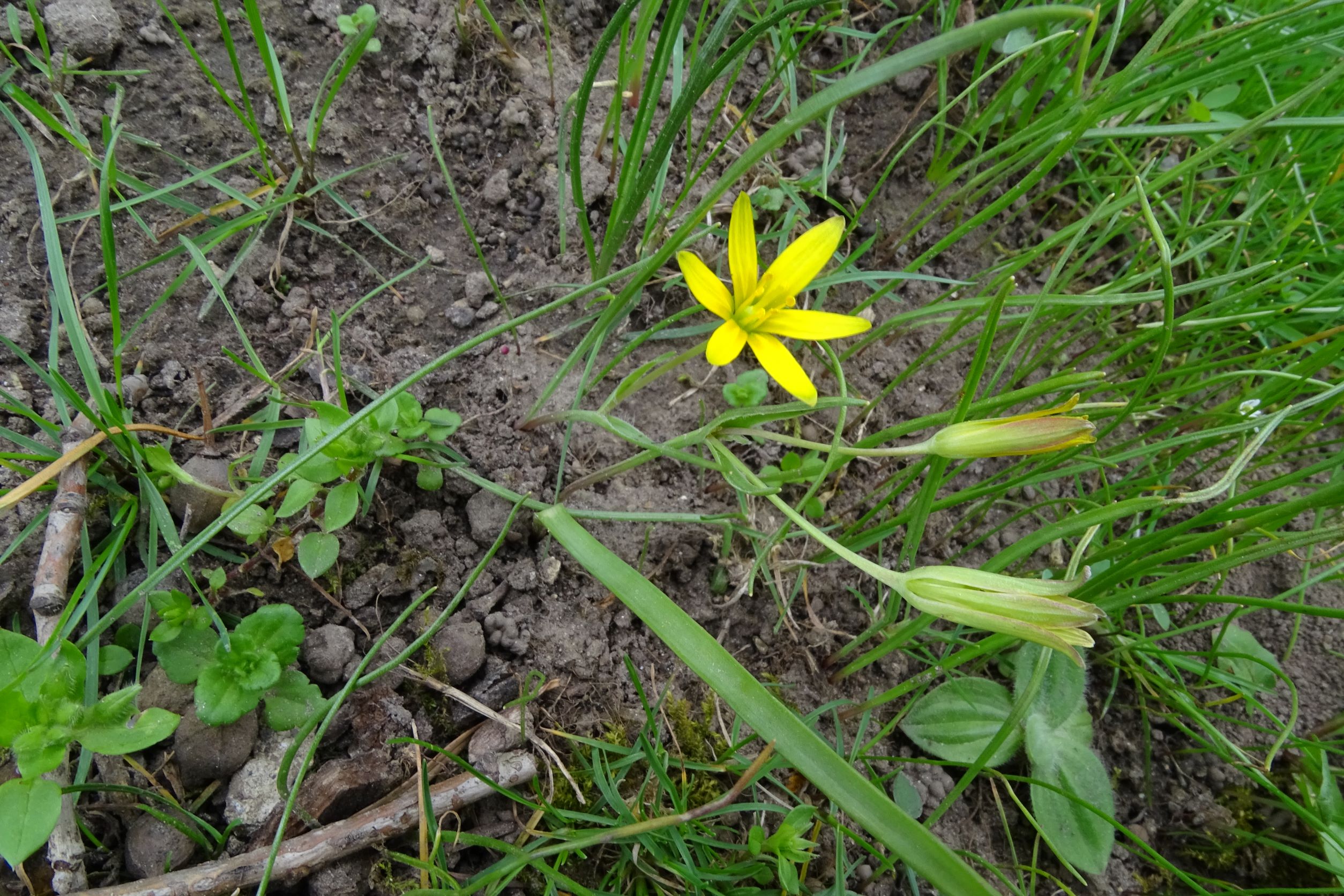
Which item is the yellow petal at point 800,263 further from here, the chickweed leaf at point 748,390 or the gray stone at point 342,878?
the gray stone at point 342,878

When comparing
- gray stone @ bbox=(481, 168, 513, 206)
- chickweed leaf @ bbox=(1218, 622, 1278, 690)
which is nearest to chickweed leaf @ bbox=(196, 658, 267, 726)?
gray stone @ bbox=(481, 168, 513, 206)

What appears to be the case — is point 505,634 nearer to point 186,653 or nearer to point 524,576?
point 524,576

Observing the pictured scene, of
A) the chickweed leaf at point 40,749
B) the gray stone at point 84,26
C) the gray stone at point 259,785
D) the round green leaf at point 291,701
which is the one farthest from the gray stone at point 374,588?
the gray stone at point 84,26

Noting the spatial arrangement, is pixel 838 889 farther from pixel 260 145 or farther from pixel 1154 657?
pixel 260 145

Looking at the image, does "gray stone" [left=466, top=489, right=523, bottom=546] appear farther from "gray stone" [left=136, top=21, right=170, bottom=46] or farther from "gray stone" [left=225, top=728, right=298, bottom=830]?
"gray stone" [left=136, top=21, right=170, bottom=46]

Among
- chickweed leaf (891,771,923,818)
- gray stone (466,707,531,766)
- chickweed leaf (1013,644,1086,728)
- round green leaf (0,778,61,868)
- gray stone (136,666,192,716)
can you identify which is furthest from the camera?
chickweed leaf (1013,644,1086,728)

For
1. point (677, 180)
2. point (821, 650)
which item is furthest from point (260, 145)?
point (821, 650)
